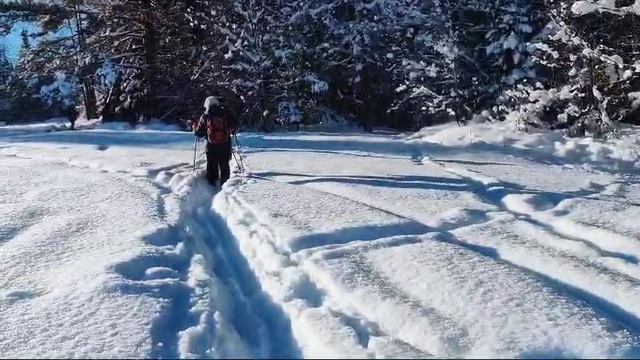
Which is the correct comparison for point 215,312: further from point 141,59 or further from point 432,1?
point 141,59

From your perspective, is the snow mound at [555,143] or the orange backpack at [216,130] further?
the snow mound at [555,143]

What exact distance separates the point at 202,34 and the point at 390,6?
691cm

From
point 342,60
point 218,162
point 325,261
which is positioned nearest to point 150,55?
point 342,60

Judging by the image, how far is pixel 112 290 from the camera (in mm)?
4902

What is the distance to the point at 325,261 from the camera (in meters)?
5.42

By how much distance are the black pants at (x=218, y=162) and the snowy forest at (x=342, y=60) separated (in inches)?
327

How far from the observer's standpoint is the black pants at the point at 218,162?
32.2ft

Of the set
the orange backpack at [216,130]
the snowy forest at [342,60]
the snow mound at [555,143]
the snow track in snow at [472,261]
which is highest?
the snowy forest at [342,60]

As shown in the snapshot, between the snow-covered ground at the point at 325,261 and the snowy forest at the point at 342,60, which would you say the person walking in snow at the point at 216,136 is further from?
the snowy forest at the point at 342,60

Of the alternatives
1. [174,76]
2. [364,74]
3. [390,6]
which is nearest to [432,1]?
[390,6]

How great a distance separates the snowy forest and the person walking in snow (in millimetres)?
8193

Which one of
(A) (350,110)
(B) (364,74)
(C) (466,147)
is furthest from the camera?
(A) (350,110)

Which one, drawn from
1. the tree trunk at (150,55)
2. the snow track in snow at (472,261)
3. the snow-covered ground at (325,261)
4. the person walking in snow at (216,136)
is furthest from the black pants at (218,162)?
the tree trunk at (150,55)

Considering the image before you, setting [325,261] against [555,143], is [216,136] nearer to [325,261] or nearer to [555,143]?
[325,261]
